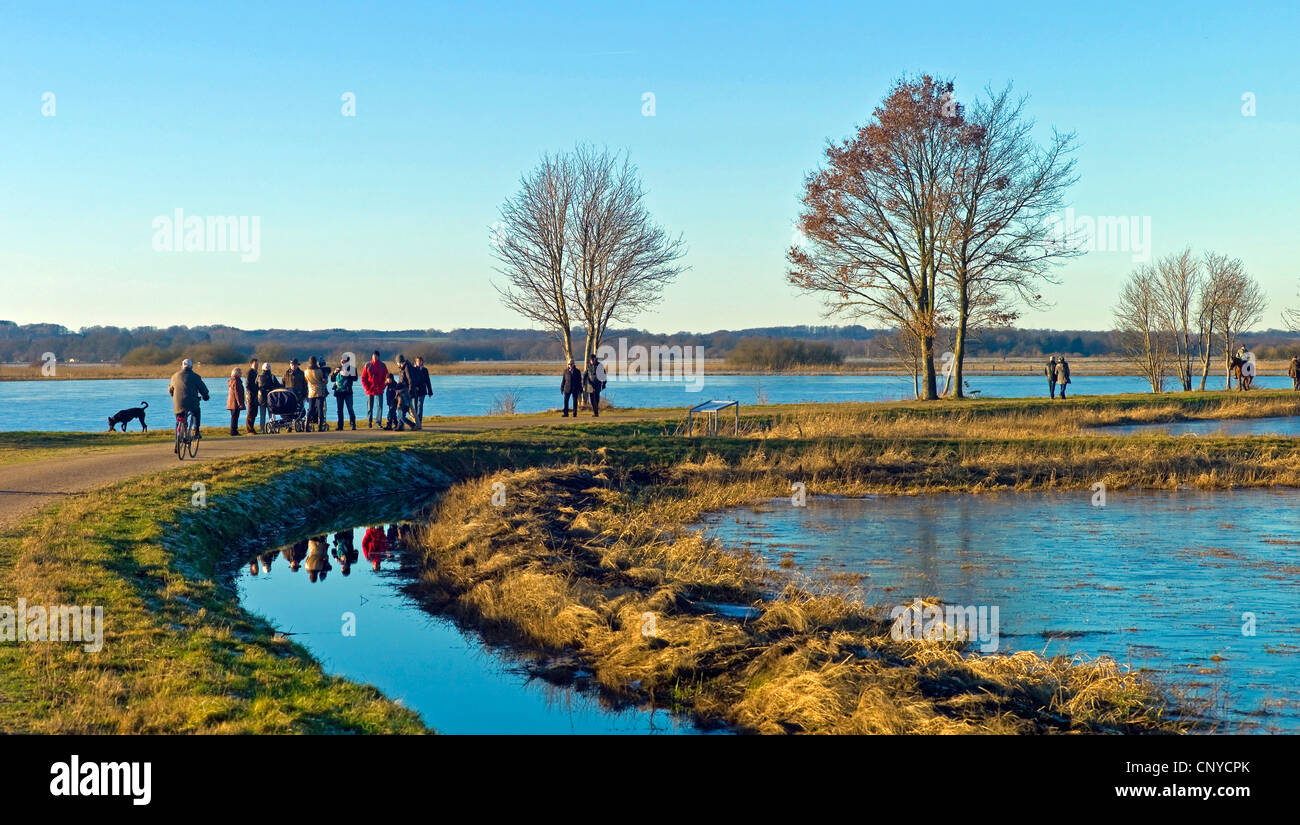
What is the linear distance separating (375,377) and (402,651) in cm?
1740

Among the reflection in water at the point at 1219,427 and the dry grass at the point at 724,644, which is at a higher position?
the reflection in water at the point at 1219,427

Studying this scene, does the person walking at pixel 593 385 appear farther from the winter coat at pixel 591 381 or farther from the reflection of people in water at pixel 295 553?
the reflection of people in water at pixel 295 553

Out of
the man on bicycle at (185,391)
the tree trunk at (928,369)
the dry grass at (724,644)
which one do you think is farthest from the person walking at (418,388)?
the tree trunk at (928,369)

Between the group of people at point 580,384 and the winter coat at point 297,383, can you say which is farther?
the group of people at point 580,384

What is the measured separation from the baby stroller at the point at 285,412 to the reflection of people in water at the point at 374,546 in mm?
9412

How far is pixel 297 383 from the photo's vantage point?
26.9 meters

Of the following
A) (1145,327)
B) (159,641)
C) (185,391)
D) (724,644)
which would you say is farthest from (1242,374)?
(159,641)

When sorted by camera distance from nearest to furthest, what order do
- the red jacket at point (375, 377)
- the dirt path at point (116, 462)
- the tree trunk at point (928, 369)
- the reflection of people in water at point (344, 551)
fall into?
the reflection of people in water at point (344, 551) → the dirt path at point (116, 462) → the red jacket at point (375, 377) → the tree trunk at point (928, 369)

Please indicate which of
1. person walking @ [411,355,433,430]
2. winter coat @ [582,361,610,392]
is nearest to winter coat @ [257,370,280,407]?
person walking @ [411,355,433,430]

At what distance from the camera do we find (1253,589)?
41.6 ft

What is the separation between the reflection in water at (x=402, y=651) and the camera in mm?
8602
